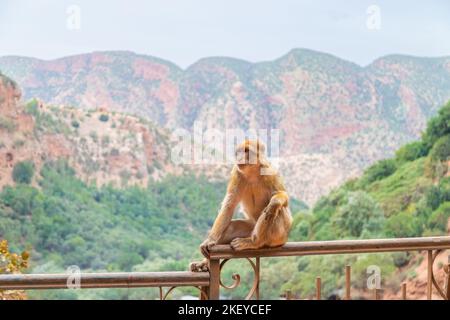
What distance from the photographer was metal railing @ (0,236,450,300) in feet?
7.75

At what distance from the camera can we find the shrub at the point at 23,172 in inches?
1139

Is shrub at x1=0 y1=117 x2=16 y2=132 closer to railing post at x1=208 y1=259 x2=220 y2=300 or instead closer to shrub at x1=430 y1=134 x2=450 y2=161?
shrub at x1=430 y1=134 x2=450 y2=161

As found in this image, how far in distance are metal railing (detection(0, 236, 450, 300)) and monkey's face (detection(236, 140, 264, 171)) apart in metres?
0.46

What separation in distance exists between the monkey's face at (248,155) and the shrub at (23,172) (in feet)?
88.6

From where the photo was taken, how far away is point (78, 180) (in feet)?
101

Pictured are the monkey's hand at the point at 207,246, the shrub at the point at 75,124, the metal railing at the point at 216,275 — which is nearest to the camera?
the metal railing at the point at 216,275

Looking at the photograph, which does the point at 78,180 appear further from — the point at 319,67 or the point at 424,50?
the point at 424,50

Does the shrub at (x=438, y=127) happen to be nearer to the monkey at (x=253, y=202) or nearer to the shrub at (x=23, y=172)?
the shrub at (x=23, y=172)

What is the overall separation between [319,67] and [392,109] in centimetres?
438

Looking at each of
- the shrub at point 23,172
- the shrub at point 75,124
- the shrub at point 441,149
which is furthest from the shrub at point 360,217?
the shrub at point 23,172

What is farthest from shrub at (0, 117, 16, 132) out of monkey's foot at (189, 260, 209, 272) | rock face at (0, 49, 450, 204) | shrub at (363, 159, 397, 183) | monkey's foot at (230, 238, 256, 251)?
monkey's foot at (189, 260, 209, 272)

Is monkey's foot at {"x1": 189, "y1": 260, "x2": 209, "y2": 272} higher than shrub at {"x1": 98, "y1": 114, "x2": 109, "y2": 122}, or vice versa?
shrub at {"x1": 98, "y1": 114, "x2": 109, "y2": 122}

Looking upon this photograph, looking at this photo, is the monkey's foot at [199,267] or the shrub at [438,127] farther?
the shrub at [438,127]
